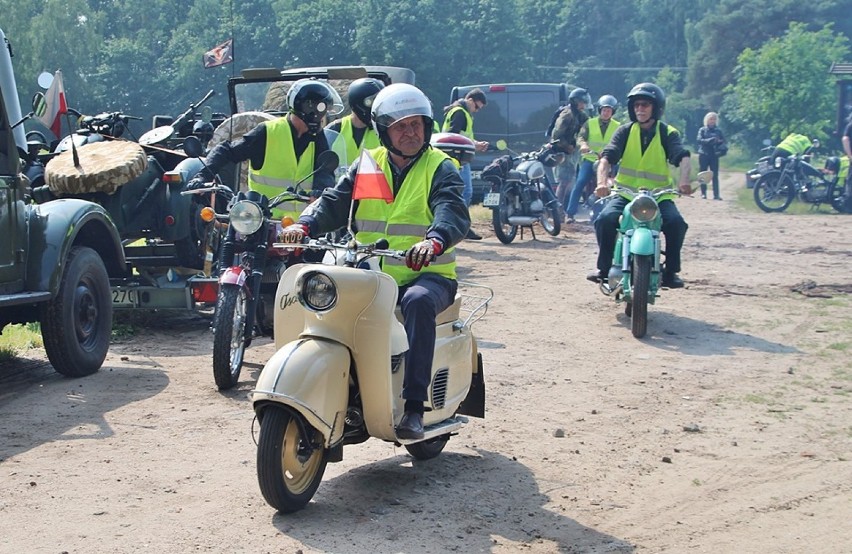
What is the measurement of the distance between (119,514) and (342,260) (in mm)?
1431

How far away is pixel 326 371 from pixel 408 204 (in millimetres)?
1065

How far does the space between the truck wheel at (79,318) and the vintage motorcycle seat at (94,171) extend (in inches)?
41.6

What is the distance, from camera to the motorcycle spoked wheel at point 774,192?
23.7m

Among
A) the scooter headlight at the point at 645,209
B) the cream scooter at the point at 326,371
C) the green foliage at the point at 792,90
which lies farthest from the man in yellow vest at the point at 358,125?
the green foliage at the point at 792,90

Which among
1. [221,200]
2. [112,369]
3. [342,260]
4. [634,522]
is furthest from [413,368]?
[221,200]

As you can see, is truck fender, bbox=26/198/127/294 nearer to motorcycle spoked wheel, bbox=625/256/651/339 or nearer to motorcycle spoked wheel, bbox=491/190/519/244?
motorcycle spoked wheel, bbox=625/256/651/339

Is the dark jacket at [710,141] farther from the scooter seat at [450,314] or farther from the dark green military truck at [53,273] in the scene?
the scooter seat at [450,314]

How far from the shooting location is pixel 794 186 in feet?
77.6

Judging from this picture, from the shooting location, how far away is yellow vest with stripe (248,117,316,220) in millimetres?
9062

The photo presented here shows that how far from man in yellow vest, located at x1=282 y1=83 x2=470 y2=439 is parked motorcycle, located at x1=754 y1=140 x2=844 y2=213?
731 inches

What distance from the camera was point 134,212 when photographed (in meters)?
10.4

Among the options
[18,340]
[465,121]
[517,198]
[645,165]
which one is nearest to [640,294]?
[645,165]

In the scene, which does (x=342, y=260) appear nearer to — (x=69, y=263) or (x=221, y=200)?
(x=69, y=263)

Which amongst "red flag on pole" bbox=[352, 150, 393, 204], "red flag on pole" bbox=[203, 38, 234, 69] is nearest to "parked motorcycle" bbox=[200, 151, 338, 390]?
"red flag on pole" bbox=[203, 38, 234, 69]
